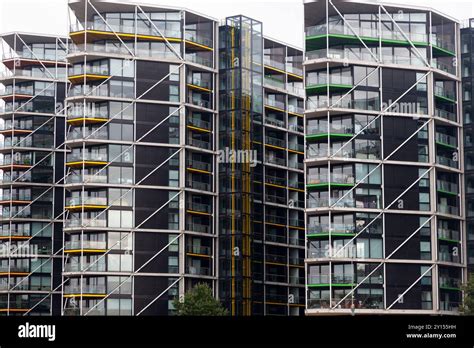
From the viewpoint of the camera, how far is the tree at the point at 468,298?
335ft

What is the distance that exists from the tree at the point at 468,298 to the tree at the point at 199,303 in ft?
79.4

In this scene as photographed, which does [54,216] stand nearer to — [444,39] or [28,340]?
[444,39]

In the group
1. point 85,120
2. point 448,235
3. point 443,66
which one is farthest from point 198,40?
point 448,235

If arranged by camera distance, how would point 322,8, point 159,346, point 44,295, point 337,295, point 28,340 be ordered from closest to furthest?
1. point 28,340
2. point 159,346
3. point 337,295
4. point 322,8
5. point 44,295

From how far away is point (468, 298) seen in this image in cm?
10288

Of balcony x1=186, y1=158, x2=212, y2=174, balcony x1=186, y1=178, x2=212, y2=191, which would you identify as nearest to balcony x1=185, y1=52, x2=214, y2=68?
balcony x1=186, y1=158, x2=212, y2=174

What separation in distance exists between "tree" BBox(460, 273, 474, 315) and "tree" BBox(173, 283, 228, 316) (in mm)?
24200

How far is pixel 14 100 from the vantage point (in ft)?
441

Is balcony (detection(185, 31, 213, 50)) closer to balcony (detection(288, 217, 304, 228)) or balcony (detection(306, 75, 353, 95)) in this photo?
balcony (detection(306, 75, 353, 95))

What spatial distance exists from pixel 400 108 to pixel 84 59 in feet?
116

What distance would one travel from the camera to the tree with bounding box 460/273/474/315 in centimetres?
10206

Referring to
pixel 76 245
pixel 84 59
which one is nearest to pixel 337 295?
pixel 76 245

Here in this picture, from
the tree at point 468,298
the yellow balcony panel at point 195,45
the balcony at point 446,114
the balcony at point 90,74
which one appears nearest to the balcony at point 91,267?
the balcony at point 90,74

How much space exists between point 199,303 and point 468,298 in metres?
26.7
